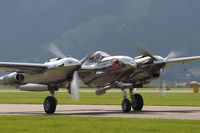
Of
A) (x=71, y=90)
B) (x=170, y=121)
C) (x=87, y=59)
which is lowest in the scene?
(x=170, y=121)

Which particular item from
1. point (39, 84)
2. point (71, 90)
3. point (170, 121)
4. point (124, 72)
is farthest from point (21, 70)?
point (170, 121)

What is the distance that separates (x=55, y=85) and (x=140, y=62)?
6.77m

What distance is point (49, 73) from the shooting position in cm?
3234

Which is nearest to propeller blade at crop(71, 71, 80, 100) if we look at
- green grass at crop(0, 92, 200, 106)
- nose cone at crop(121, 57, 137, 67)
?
nose cone at crop(121, 57, 137, 67)

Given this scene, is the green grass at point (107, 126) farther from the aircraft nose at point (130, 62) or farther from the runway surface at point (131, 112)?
the aircraft nose at point (130, 62)

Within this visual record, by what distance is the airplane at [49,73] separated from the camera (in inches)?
1260

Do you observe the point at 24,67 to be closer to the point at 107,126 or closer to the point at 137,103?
the point at 137,103

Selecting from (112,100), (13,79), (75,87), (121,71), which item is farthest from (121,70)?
(112,100)

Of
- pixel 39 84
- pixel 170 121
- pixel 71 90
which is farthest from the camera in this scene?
pixel 39 84

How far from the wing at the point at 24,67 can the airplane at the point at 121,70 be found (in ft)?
10.3

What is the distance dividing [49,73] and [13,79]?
381 centimetres

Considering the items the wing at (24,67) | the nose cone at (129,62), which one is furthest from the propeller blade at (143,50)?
the wing at (24,67)

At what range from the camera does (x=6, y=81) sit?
1388 inches

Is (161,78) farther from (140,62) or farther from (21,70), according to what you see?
(21,70)
